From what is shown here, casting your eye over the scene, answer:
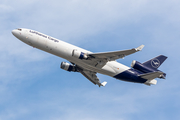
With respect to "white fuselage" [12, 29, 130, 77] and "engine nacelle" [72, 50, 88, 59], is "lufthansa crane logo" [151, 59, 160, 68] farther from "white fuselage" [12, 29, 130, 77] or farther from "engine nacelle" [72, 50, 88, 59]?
"engine nacelle" [72, 50, 88, 59]

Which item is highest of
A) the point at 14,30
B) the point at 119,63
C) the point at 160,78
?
the point at 14,30

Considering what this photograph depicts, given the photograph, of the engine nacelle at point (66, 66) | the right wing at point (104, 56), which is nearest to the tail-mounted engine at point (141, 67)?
the right wing at point (104, 56)

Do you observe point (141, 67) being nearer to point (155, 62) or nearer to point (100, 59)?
point (155, 62)

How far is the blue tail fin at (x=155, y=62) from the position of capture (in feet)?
170

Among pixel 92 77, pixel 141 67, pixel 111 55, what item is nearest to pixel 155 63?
pixel 141 67

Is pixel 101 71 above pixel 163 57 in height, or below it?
below

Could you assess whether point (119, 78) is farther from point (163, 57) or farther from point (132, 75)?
point (163, 57)

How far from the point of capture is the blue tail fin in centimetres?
5178

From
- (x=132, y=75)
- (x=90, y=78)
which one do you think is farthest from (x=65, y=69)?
(x=132, y=75)

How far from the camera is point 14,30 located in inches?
1854

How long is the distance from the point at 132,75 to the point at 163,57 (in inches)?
338

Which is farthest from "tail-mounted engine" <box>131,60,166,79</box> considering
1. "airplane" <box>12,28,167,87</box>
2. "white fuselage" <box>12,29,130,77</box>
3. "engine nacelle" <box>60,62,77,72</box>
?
"engine nacelle" <box>60,62,77,72</box>

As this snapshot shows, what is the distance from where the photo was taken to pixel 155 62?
5206 cm

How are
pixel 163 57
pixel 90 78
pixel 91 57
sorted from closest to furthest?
pixel 91 57 < pixel 163 57 < pixel 90 78
